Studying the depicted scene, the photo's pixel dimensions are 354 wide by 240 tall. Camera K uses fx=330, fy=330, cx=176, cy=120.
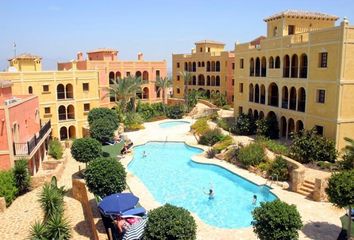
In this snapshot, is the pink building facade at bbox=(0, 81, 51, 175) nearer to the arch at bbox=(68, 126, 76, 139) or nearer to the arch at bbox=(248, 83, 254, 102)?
the arch at bbox=(68, 126, 76, 139)

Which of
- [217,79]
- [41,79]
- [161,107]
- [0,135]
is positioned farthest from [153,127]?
[0,135]

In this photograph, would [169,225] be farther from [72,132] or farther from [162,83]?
[162,83]

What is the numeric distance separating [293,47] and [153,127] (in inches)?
814

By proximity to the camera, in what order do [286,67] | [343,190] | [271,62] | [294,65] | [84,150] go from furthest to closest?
[271,62] < [286,67] < [294,65] < [84,150] < [343,190]

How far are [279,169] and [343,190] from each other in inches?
352

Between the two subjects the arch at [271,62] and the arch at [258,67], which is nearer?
the arch at [271,62]

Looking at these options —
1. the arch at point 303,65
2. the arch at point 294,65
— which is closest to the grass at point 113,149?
the arch at point 294,65

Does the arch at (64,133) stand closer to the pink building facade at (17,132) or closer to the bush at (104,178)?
the pink building facade at (17,132)

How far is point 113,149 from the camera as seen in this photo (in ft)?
101

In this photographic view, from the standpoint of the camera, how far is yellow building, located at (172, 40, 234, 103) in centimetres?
5547

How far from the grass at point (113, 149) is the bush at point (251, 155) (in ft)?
36.8

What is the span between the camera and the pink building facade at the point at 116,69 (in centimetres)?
5081

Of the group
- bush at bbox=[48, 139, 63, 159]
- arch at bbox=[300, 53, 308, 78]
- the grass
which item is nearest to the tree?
arch at bbox=[300, 53, 308, 78]

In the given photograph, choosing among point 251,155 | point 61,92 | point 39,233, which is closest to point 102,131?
point 61,92
